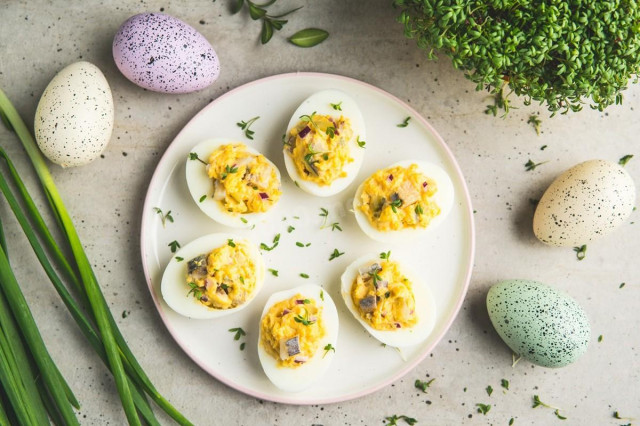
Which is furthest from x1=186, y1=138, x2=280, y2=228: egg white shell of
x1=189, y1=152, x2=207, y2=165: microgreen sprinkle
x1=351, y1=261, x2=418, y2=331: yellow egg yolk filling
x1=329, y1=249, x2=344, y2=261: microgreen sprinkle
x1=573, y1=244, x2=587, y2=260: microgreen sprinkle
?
x1=573, y1=244, x2=587, y2=260: microgreen sprinkle

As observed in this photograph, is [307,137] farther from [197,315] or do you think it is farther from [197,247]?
[197,315]

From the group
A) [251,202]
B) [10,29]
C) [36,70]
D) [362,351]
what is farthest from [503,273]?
[10,29]

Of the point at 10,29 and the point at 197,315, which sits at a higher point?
the point at 10,29

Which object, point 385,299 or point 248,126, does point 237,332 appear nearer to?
point 385,299

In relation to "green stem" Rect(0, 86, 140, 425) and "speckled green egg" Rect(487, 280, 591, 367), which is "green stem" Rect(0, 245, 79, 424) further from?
"speckled green egg" Rect(487, 280, 591, 367)

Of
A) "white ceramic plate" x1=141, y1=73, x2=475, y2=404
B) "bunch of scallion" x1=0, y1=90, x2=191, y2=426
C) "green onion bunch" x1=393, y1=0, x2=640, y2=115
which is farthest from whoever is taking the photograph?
"white ceramic plate" x1=141, y1=73, x2=475, y2=404

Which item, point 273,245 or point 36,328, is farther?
point 273,245

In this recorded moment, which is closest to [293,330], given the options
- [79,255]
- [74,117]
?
[79,255]
